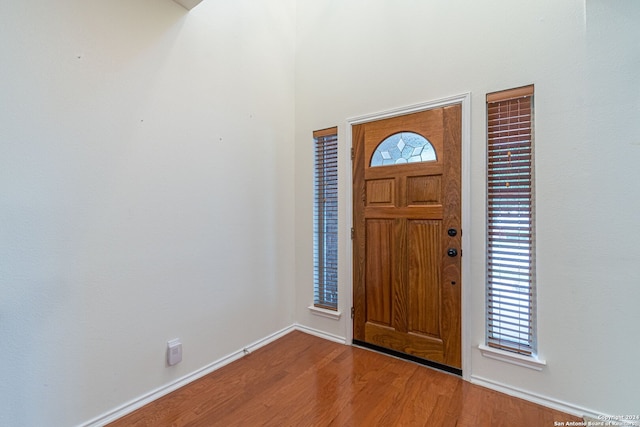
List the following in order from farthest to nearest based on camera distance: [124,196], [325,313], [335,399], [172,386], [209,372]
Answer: [325,313] → [209,372] → [172,386] → [335,399] → [124,196]

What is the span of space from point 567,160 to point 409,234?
1124 millimetres

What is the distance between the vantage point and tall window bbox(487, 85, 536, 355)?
193 centimetres

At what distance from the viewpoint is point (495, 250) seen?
2.06 meters

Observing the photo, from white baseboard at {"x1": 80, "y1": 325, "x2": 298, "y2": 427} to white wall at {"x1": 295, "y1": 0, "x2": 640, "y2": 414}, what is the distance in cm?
176

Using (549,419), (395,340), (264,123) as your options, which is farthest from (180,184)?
(549,419)

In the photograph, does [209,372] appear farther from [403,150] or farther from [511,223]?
[511,223]

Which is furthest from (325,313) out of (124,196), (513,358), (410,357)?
(124,196)

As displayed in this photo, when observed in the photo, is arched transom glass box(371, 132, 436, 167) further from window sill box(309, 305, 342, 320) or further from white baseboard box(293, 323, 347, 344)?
white baseboard box(293, 323, 347, 344)

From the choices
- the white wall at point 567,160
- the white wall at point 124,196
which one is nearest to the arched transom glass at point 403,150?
the white wall at point 567,160

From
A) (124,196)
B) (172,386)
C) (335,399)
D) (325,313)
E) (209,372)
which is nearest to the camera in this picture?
(124,196)

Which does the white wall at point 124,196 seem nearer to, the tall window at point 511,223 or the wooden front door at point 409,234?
the wooden front door at point 409,234

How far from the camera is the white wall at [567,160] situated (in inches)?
65.6

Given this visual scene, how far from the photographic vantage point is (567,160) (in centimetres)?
181

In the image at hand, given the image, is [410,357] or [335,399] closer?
[335,399]
